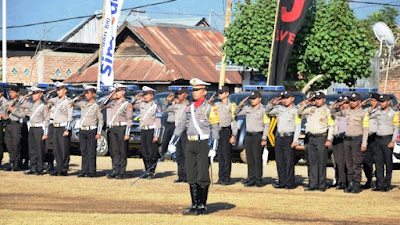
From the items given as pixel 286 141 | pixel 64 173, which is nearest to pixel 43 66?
pixel 64 173

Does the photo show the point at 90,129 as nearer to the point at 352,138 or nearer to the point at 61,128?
the point at 61,128

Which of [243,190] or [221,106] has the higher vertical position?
[221,106]

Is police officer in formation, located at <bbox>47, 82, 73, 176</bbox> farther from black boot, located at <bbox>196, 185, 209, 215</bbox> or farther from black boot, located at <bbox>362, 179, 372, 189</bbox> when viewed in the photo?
black boot, located at <bbox>196, 185, 209, 215</bbox>

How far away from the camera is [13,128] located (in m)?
22.6

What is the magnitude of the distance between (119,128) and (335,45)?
15.1m

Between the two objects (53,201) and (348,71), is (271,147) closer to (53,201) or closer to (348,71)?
(53,201)

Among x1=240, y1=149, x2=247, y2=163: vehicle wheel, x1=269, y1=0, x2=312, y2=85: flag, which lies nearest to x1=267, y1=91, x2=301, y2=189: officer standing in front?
x1=240, y1=149, x2=247, y2=163: vehicle wheel

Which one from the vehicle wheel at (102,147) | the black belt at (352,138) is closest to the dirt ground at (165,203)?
the black belt at (352,138)

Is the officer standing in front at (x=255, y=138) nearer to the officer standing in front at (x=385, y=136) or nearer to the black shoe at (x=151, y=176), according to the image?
the officer standing in front at (x=385, y=136)

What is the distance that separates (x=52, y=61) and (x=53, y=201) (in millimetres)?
32438

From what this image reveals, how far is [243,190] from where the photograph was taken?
18219 mm

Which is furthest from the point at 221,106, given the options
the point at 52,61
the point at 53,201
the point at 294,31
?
the point at 52,61

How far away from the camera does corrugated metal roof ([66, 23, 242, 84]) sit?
41.5 m

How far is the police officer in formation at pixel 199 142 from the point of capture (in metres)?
14.2
